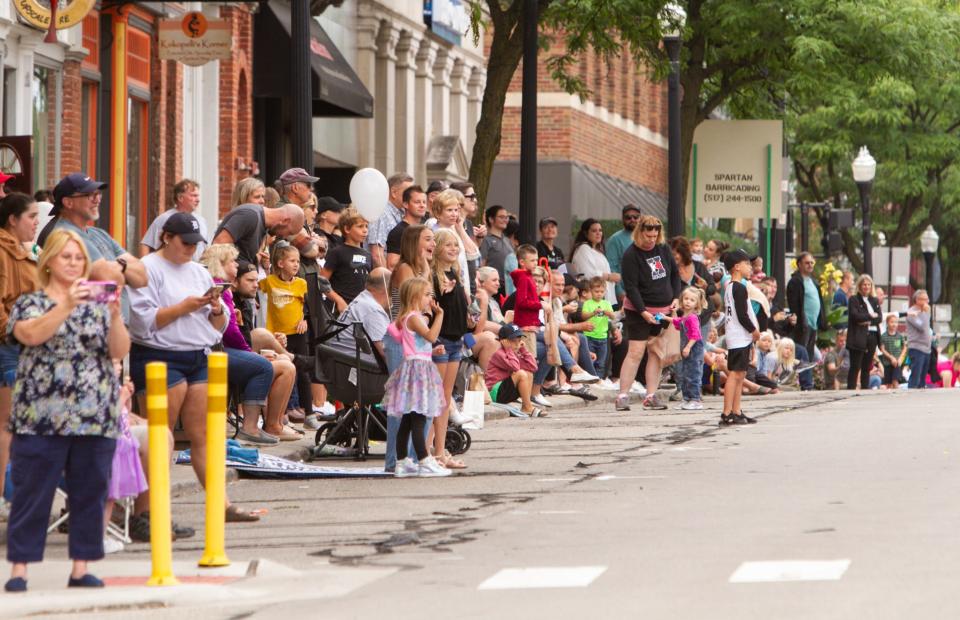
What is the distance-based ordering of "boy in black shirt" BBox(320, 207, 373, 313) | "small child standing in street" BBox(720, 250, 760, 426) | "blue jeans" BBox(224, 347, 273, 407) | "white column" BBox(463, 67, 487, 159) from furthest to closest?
1. "white column" BBox(463, 67, 487, 159)
2. "small child standing in street" BBox(720, 250, 760, 426)
3. "boy in black shirt" BBox(320, 207, 373, 313)
4. "blue jeans" BBox(224, 347, 273, 407)

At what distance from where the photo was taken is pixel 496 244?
77.5ft

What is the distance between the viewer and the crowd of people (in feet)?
31.9

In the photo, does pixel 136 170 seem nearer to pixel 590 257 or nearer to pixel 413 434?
pixel 590 257

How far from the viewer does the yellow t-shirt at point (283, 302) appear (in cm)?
1723

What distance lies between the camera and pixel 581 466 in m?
15.3

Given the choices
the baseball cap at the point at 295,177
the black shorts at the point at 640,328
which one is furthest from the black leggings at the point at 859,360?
the baseball cap at the point at 295,177

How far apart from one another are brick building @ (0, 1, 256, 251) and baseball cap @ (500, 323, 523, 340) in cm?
468

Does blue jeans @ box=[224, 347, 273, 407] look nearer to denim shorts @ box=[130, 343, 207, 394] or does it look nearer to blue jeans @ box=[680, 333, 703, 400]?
denim shorts @ box=[130, 343, 207, 394]

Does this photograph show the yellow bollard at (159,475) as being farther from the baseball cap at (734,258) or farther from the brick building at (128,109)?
the baseball cap at (734,258)

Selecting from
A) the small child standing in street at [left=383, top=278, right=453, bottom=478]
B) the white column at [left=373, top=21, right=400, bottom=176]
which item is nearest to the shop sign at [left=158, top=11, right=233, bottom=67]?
the small child standing in street at [left=383, top=278, right=453, bottom=478]

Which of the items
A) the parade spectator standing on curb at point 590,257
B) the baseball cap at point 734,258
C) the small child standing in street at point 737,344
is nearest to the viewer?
the small child standing in street at point 737,344

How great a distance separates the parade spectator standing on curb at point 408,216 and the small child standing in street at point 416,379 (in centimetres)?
283

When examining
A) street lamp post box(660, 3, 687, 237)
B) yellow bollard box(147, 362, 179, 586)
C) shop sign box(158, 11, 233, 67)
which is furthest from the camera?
street lamp post box(660, 3, 687, 237)

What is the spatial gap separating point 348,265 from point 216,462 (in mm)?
8171
